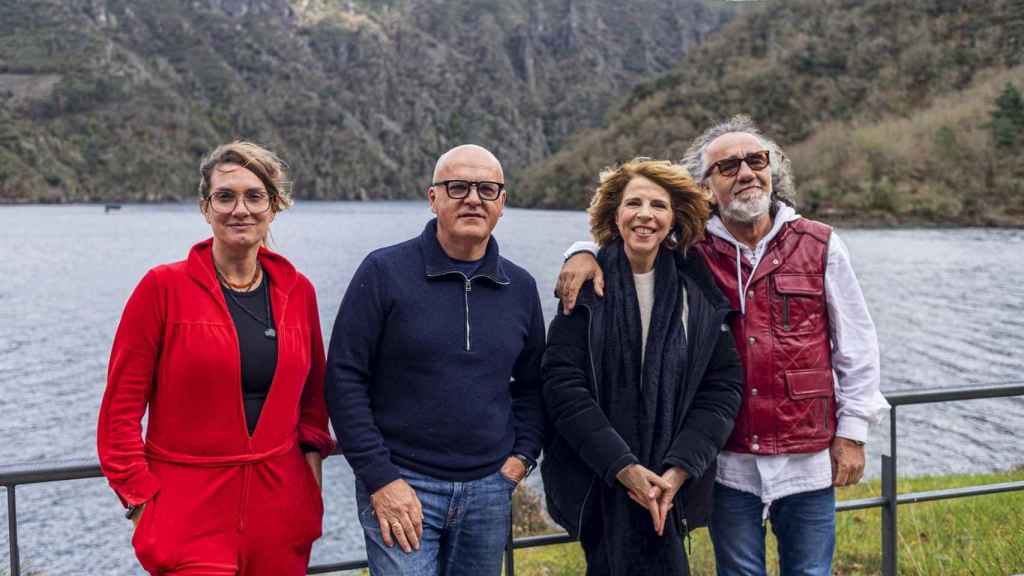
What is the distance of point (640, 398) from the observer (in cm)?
283

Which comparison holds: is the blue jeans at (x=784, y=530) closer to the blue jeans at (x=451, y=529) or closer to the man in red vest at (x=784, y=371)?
the man in red vest at (x=784, y=371)

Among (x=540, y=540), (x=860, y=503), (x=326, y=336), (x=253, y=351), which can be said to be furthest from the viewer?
(x=326, y=336)

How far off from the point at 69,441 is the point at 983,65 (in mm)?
91691

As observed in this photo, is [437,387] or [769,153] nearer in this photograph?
[437,387]

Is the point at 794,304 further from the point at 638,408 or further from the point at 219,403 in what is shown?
the point at 219,403

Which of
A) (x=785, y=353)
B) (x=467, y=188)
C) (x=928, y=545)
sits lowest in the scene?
(x=928, y=545)

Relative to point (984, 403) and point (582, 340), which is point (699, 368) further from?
A: point (984, 403)

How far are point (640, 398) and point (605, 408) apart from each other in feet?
0.40

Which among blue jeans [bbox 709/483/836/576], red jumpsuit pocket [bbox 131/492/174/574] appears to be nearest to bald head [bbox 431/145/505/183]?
red jumpsuit pocket [bbox 131/492/174/574]

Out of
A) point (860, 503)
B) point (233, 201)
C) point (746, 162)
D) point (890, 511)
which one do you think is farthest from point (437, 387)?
point (890, 511)

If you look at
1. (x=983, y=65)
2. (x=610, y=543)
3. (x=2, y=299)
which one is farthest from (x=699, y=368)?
(x=983, y=65)

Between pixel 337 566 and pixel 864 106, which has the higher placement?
pixel 864 106

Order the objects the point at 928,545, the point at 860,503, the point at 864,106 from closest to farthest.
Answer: the point at 860,503 → the point at 928,545 → the point at 864,106

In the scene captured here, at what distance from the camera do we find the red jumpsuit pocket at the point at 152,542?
8.01ft
